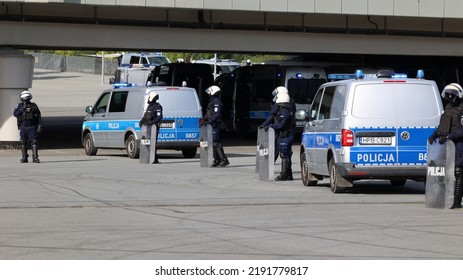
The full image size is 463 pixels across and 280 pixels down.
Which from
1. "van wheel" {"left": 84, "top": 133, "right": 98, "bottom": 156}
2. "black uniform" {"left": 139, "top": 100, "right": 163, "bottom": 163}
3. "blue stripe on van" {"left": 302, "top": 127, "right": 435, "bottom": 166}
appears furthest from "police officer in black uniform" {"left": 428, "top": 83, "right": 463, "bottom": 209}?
"van wheel" {"left": 84, "top": 133, "right": 98, "bottom": 156}

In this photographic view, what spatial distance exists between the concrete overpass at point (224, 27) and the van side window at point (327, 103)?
46.1 ft

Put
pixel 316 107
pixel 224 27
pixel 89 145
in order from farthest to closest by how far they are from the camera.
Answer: pixel 224 27 < pixel 89 145 < pixel 316 107

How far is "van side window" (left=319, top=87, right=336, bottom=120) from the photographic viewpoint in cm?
1877

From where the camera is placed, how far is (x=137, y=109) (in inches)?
1140

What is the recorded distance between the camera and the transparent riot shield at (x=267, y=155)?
2144cm

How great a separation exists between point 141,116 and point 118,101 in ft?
4.59

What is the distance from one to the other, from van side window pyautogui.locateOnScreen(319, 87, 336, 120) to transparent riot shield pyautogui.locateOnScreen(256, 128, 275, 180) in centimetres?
235

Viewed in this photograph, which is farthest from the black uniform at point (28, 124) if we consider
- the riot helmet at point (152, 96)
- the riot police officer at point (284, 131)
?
the riot police officer at point (284, 131)

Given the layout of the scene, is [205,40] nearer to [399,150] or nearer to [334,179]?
[334,179]

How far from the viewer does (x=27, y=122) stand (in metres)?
27.2

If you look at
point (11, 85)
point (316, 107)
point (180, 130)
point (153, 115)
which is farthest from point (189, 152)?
point (316, 107)

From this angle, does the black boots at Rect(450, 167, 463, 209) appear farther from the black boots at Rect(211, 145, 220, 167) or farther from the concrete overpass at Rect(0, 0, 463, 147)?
the concrete overpass at Rect(0, 0, 463, 147)
